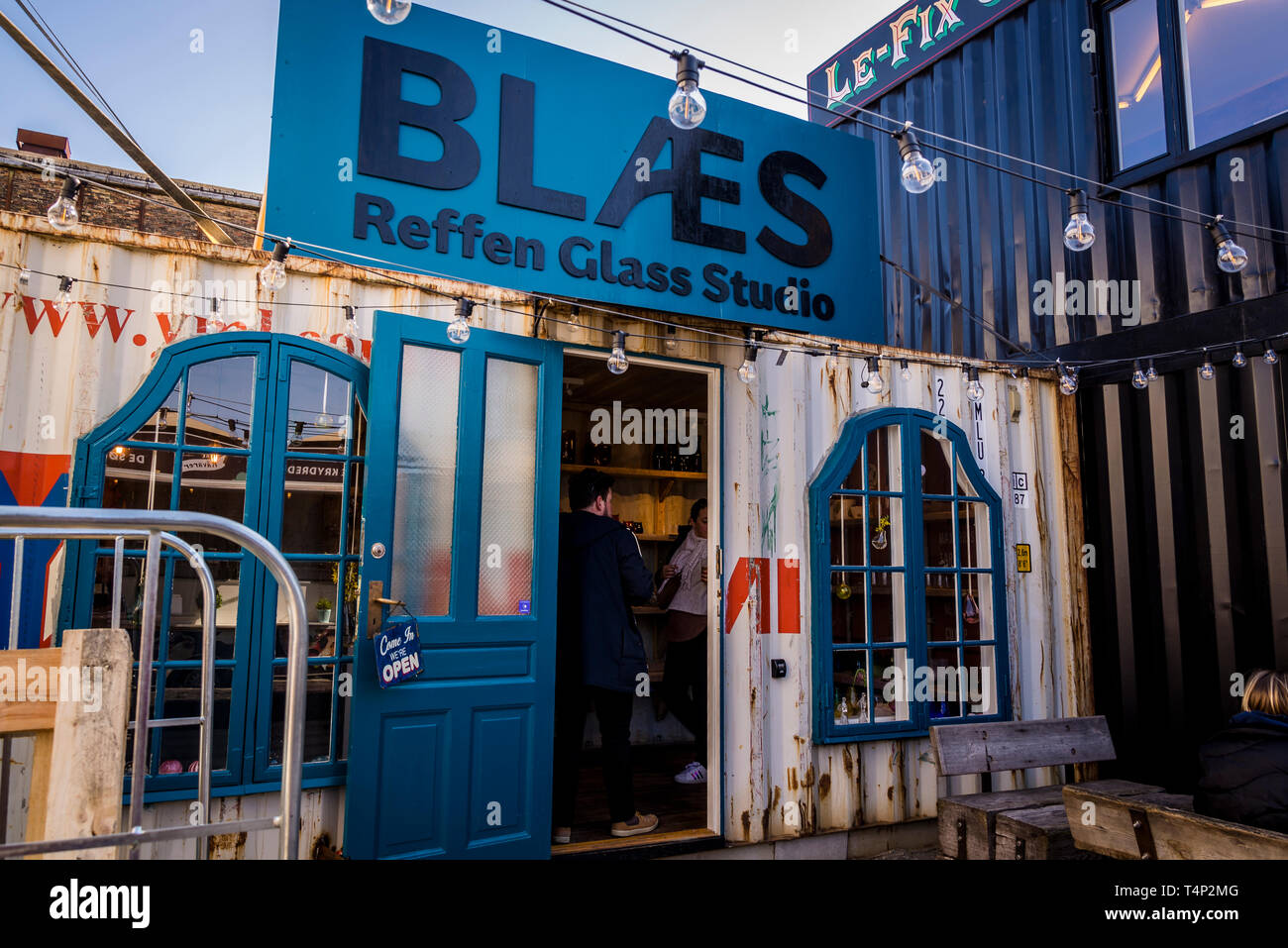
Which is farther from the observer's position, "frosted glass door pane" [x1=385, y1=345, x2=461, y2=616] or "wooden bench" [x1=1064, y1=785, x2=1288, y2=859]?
"frosted glass door pane" [x1=385, y1=345, x2=461, y2=616]

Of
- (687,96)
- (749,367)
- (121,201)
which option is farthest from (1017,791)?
(121,201)

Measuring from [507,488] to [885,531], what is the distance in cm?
258

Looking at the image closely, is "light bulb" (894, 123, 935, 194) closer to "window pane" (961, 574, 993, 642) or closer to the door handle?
the door handle

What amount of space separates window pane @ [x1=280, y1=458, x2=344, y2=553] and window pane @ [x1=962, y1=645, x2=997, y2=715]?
407 cm

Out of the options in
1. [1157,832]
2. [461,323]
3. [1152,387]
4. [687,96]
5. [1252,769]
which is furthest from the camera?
[1152,387]

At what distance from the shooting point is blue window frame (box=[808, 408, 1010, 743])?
16.5ft

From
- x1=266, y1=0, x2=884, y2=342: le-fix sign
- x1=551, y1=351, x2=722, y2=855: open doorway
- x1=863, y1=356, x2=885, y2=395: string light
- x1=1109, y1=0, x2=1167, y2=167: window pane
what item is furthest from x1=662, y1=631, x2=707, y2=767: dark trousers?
x1=1109, y1=0, x2=1167, y2=167: window pane

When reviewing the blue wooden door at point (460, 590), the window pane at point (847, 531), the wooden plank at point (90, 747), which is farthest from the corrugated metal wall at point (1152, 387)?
the wooden plank at point (90, 747)

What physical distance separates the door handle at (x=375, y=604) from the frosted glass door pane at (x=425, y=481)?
9 cm

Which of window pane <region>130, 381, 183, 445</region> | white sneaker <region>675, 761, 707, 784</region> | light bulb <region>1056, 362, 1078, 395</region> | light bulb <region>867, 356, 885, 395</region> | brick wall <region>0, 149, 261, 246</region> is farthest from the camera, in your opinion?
brick wall <region>0, 149, 261, 246</region>

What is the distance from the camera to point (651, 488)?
773 cm

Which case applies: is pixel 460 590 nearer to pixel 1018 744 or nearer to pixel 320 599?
pixel 320 599

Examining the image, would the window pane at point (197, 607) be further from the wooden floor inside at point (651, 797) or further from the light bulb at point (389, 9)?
the light bulb at point (389, 9)

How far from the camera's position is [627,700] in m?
4.43
